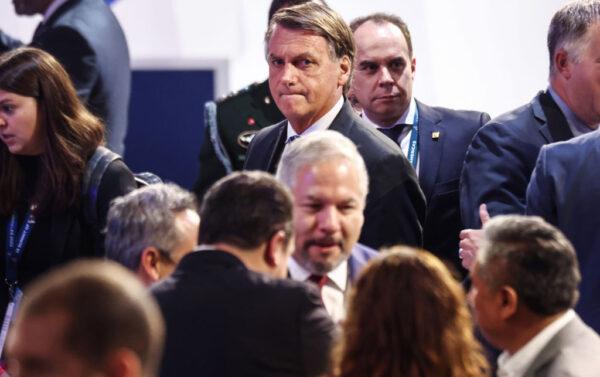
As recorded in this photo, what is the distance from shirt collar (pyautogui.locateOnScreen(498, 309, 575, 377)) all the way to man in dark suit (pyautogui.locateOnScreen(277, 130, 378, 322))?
2.15ft

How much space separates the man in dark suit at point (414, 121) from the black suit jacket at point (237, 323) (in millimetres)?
1901

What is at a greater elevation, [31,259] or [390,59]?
[390,59]

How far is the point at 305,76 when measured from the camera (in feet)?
15.4

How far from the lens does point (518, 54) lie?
6.98 meters

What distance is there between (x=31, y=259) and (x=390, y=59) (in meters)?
1.73

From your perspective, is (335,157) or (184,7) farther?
(184,7)

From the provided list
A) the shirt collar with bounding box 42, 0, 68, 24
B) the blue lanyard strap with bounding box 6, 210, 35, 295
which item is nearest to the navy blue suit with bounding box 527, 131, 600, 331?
the blue lanyard strap with bounding box 6, 210, 35, 295

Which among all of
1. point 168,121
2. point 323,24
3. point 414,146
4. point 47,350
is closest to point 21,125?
point 323,24

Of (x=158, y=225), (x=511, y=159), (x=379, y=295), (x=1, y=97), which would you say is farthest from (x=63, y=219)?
(x=379, y=295)

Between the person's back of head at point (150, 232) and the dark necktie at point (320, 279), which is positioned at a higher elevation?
the person's back of head at point (150, 232)

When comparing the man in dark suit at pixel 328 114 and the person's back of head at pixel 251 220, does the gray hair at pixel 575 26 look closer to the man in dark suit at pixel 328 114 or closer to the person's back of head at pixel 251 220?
the man in dark suit at pixel 328 114

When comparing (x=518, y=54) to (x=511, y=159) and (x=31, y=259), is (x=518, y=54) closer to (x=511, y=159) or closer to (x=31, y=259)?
(x=511, y=159)

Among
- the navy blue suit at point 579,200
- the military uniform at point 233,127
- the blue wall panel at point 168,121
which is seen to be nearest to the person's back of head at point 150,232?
the navy blue suit at point 579,200

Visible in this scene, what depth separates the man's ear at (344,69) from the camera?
4.75m
